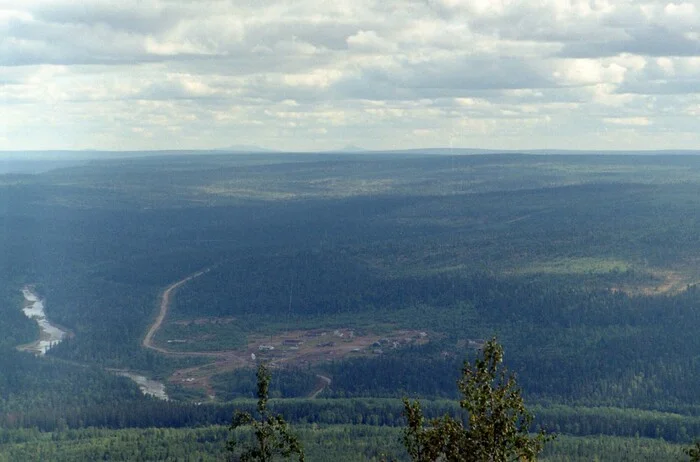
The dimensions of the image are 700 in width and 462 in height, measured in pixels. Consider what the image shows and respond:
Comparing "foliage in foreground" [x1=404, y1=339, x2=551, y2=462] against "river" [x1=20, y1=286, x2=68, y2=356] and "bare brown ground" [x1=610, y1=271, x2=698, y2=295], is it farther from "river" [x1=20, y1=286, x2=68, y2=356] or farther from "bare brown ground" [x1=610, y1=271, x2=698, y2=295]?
"bare brown ground" [x1=610, y1=271, x2=698, y2=295]

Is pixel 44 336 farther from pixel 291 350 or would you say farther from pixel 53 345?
pixel 291 350

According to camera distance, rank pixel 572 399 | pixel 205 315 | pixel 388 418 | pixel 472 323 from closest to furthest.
Answer: pixel 388 418
pixel 572 399
pixel 472 323
pixel 205 315

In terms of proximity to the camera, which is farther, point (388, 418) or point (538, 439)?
point (388, 418)

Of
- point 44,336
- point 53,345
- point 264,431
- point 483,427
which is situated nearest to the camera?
point 483,427

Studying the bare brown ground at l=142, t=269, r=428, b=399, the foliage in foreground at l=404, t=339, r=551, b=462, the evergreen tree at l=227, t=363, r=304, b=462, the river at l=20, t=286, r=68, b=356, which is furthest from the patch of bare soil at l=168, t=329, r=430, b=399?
the foliage in foreground at l=404, t=339, r=551, b=462

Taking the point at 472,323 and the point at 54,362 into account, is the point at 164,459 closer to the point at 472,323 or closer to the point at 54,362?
the point at 54,362

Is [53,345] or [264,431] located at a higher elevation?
[264,431]

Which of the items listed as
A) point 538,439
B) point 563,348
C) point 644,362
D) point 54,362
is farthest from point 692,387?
point 538,439

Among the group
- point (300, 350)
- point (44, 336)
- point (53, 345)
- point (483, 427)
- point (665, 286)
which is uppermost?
point (483, 427)

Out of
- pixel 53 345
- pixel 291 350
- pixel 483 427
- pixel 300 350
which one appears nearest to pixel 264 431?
pixel 483 427
